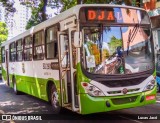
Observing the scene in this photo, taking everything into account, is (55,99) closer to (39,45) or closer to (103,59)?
(39,45)

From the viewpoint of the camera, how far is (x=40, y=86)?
38.3 ft

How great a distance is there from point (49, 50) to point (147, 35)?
127 inches

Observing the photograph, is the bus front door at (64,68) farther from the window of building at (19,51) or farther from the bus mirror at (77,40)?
the window of building at (19,51)

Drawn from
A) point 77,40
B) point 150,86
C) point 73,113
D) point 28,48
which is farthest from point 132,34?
point 28,48

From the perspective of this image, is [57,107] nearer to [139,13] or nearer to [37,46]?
[37,46]

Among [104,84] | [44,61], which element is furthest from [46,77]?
[104,84]

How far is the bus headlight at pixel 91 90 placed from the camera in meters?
8.02

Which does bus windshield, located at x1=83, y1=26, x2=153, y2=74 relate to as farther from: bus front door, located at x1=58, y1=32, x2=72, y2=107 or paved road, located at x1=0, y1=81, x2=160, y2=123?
paved road, located at x1=0, y1=81, x2=160, y2=123

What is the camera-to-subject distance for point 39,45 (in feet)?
38.1

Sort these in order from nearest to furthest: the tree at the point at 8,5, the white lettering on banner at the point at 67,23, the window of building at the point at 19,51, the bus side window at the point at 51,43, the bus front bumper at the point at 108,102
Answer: the bus front bumper at the point at 108,102
the white lettering on banner at the point at 67,23
the bus side window at the point at 51,43
the window of building at the point at 19,51
the tree at the point at 8,5

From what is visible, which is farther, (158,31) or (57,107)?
(158,31)

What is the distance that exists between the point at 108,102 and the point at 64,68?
5.75 feet

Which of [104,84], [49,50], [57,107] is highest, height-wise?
[49,50]

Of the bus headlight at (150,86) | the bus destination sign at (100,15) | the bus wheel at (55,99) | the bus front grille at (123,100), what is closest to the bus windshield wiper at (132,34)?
the bus destination sign at (100,15)
